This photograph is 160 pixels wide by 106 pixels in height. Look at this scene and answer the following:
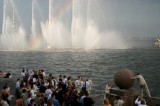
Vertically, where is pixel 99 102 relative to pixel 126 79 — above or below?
below

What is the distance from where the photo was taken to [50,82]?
22453mm

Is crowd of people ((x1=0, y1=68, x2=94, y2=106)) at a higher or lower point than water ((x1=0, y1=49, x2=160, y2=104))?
higher

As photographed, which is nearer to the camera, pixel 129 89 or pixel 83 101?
pixel 83 101

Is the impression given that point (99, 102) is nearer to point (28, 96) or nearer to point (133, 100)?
point (133, 100)

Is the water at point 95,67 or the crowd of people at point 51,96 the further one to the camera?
the water at point 95,67

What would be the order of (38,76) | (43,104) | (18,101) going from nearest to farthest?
1. (18,101)
2. (43,104)
3. (38,76)

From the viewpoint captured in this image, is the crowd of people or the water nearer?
the crowd of people

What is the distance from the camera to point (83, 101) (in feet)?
54.7

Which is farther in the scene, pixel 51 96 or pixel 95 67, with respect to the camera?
pixel 95 67

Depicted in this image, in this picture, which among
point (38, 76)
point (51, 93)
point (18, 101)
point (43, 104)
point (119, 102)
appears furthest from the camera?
point (38, 76)

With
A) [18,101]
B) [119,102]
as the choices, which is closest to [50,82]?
[18,101]

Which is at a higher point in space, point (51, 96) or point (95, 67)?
point (51, 96)

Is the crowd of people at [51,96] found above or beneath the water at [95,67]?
above

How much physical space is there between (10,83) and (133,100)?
1516 cm
